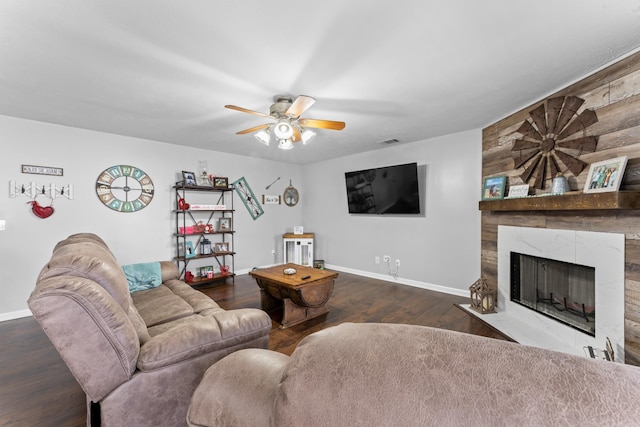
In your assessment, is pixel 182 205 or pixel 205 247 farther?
pixel 205 247

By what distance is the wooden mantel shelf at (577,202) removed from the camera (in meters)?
1.88

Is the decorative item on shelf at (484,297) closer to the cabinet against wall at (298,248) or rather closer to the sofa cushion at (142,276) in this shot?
the cabinet against wall at (298,248)

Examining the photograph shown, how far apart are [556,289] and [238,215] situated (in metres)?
4.76

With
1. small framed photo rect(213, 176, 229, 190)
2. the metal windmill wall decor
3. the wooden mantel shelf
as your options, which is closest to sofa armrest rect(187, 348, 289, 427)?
the wooden mantel shelf

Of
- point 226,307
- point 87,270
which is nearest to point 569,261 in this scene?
point 87,270

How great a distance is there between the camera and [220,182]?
4.86 m

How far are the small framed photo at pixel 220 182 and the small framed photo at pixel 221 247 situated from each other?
1026 millimetres

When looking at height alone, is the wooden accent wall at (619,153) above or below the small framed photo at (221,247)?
above

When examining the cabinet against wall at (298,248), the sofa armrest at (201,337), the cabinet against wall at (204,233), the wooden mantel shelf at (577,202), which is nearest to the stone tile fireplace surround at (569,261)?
the wooden mantel shelf at (577,202)

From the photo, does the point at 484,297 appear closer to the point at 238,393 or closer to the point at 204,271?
the point at 238,393

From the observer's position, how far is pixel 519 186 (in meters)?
2.95

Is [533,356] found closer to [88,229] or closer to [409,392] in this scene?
[409,392]

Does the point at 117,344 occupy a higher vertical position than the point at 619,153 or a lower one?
lower

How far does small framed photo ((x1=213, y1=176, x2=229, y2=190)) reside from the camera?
4.78m
